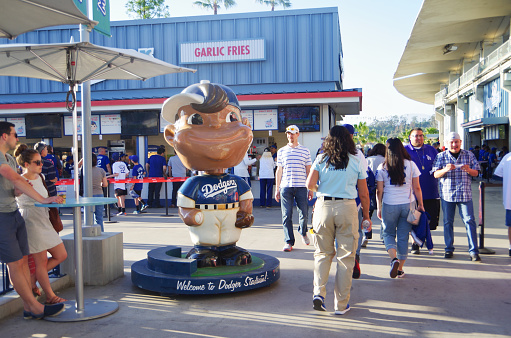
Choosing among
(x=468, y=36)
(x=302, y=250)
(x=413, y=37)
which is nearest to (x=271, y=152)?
(x=302, y=250)

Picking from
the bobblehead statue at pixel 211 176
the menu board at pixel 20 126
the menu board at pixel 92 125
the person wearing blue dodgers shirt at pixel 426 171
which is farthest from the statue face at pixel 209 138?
the menu board at pixel 20 126

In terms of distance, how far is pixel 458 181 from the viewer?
689 centimetres

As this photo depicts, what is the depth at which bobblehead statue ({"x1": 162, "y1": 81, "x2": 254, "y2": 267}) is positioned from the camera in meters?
5.83

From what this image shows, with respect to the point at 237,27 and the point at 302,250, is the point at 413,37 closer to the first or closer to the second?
the point at 237,27

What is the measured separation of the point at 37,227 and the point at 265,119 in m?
10.6

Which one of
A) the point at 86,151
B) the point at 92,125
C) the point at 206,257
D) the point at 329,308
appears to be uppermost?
the point at 92,125

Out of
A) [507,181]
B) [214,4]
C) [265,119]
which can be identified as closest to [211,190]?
[507,181]

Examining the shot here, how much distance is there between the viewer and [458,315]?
4699 mm

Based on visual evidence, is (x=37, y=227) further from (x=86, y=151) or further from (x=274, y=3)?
(x=274, y=3)

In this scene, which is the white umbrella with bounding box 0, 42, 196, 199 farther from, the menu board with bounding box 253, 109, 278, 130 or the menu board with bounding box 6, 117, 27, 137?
the menu board with bounding box 6, 117, 27, 137

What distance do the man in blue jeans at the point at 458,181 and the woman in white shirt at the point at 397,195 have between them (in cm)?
105

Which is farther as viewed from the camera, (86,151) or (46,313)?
(86,151)

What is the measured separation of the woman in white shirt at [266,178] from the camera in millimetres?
13430

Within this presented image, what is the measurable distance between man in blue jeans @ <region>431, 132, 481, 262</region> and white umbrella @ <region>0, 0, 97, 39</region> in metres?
5.21
